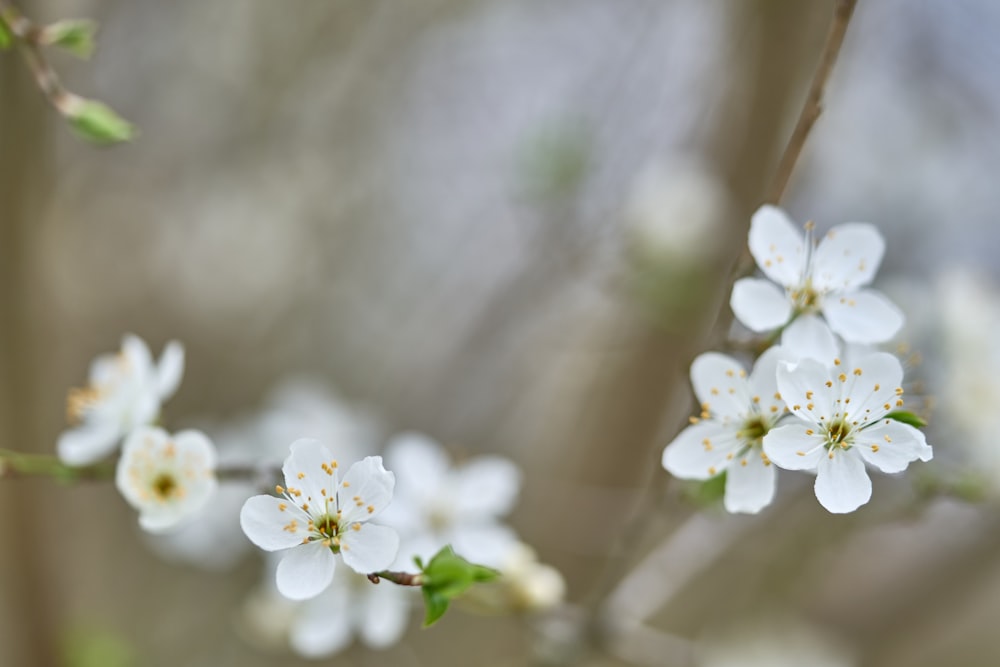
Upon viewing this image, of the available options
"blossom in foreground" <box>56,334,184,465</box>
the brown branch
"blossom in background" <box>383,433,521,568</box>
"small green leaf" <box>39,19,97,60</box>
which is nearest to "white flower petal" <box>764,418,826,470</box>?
the brown branch

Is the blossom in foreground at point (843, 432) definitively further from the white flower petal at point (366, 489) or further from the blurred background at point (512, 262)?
the blurred background at point (512, 262)

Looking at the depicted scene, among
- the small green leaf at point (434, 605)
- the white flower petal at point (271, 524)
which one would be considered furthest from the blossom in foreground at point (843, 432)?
the white flower petal at point (271, 524)

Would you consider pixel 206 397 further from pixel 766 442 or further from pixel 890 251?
pixel 766 442

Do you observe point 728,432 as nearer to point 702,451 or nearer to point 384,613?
point 702,451

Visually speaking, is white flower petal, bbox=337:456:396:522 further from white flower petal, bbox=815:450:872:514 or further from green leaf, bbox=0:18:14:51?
green leaf, bbox=0:18:14:51

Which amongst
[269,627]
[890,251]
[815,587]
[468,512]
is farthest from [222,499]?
[890,251]

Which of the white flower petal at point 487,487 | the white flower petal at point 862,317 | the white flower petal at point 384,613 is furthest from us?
the white flower petal at point 487,487

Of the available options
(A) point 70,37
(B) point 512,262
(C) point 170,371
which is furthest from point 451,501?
(B) point 512,262
